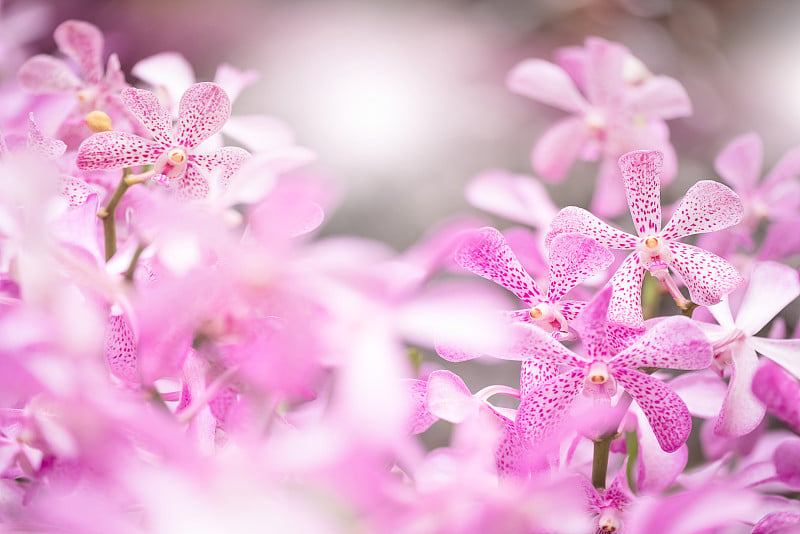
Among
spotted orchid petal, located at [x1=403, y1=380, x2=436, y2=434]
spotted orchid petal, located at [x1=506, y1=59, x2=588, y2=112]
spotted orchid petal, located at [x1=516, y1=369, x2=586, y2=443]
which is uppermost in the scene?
spotted orchid petal, located at [x1=506, y1=59, x2=588, y2=112]

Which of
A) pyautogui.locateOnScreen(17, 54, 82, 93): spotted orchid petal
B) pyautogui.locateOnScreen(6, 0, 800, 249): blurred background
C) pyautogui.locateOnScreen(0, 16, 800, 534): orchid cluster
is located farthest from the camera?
pyautogui.locateOnScreen(6, 0, 800, 249): blurred background

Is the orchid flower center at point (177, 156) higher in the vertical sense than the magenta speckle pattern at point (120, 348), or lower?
higher

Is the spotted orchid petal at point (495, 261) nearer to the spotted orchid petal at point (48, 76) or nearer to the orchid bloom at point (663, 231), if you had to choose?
the orchid bloom at point (663, 231)

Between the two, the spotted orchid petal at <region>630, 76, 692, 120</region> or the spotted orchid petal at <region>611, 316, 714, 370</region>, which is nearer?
the spotted orchid petal at <region>611, 316, 714, 370</region>

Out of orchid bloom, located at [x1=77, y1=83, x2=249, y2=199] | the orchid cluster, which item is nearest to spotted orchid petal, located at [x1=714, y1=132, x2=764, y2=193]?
the orchid cluster

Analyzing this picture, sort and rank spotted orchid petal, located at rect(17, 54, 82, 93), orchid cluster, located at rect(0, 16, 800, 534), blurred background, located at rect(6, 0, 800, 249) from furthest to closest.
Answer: blurred background, located at rect(6, 0, 800, 249) → spotted orchid petal, located at rect(17, 54, 82, 93) → orchid cluster, located at rect(0, 16, 800, 534)

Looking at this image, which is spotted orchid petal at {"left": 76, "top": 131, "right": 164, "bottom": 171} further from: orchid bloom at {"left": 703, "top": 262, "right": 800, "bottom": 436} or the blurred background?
the blurred background

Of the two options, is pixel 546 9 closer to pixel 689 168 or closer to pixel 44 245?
pixel 689 168

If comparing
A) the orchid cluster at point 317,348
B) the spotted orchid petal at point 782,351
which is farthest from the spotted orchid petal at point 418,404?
the spotted orchid petal at point 782,351
